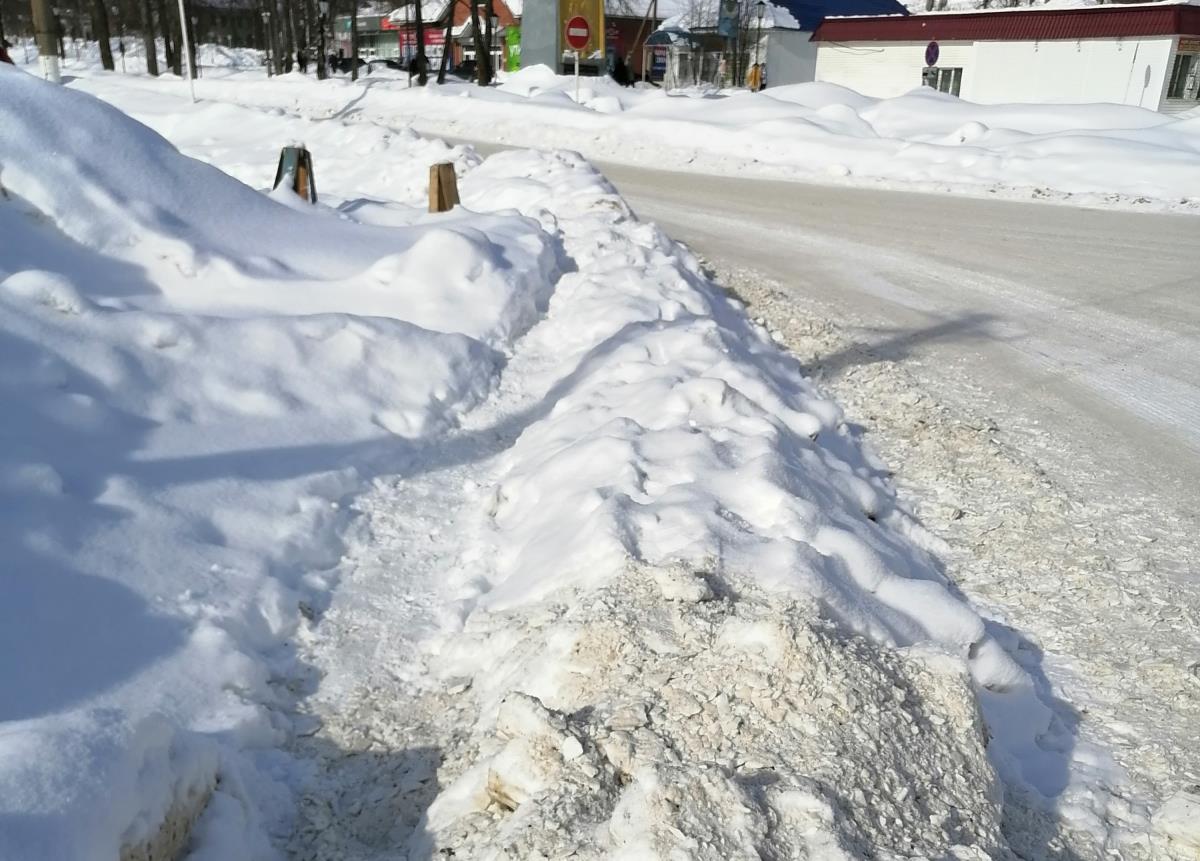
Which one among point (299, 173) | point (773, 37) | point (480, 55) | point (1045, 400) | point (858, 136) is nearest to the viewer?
point (1045, 400)

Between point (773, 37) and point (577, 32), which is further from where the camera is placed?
point (773, 37)

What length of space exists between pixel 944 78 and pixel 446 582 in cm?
3469

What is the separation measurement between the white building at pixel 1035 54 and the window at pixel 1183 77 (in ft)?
0.10

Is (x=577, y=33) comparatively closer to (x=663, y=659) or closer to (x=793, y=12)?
(x=663, y=659)

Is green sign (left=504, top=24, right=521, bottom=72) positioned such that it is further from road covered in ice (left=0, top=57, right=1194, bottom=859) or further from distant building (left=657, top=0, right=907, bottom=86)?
road covered in ice (left=0, top=57, right=1194, bottom=859)

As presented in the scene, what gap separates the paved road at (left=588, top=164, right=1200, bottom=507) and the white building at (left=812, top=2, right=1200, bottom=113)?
1903 cm

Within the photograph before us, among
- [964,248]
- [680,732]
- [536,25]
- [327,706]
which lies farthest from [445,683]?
[536,25]

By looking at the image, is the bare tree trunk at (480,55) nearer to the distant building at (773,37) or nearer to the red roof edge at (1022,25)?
the red roof edge at (1022,25)

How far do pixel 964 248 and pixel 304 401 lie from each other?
328 inches

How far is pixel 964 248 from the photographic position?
10484 mm

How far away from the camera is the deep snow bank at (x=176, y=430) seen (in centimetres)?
235

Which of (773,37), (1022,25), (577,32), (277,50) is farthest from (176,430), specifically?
(277,50)

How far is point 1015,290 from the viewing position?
8695mm

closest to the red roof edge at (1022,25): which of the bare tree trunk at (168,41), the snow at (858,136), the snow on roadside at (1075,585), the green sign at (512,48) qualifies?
the snow at (858,136)
